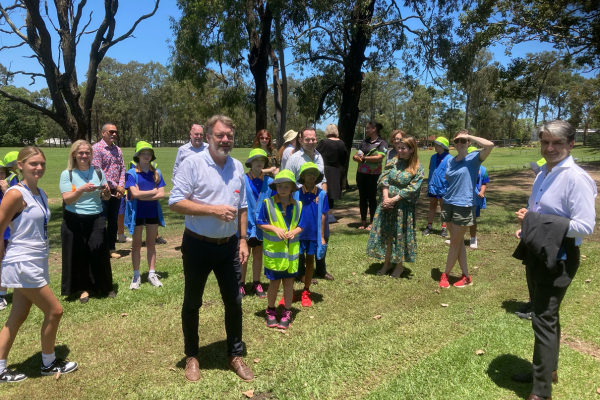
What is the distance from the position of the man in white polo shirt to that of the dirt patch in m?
3.17

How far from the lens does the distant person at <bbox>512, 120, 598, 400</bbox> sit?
3.08 metres

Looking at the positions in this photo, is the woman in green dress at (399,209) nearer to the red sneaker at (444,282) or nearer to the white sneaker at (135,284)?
the red sneaker at (444,282)

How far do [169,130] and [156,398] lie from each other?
85.5 meters

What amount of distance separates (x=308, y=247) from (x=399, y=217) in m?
1.56

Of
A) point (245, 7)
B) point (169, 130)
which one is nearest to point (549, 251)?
point (245, 7)

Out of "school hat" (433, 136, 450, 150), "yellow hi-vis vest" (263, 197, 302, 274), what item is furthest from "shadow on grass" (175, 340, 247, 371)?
"school hat" (433, 136, 450, 150)

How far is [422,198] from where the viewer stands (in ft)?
45.6

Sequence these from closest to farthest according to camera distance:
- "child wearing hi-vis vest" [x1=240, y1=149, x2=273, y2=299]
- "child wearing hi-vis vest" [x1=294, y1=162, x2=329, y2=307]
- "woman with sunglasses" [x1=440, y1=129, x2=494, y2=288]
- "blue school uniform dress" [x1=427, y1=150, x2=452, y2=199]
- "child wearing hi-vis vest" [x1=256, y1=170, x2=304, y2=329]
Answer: "child wearing hi-vis vest" [x1=256, y1=170, x2=304, y2=329]
"child wearing hi-vis vest" [x1=294, y1=162, x2=329, y2=307]
"child wearing hi-vis vest" [x1=240, y1=149, x2=273, y2=299]
"woman with sunglasses" [x1=440, y1=129, x2=494, y2=288]
"blue school uniform dress" [x1=427, y1=150, x2=452, y2=199]

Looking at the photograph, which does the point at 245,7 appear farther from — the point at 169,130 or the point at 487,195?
the point at 169,130

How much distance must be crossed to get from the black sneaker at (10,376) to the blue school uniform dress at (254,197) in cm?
268

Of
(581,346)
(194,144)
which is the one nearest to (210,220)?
(194,144)

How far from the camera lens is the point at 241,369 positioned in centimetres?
368

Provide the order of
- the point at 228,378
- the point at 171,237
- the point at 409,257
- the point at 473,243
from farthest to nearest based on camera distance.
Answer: the point at 171,237 → the point at 473,243 → the point at 409,257 → the point at 228,378

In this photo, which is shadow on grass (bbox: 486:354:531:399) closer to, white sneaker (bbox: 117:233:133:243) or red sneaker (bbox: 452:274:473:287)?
red sneaker (bbox: 452:274:473:287)
